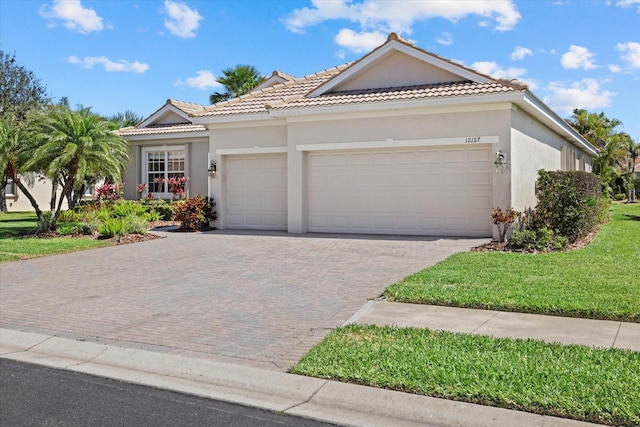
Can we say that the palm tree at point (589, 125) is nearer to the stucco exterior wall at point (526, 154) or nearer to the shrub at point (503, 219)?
the stucco exterior wall at point (526, 154)

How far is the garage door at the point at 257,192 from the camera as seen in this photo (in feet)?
58.0

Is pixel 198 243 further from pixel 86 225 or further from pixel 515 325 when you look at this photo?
pixel 515 325

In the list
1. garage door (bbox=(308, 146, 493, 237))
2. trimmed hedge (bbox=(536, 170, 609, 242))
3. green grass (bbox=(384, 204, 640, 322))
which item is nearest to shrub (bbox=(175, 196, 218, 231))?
garage door (bbox=(308, 146, 493, 237))

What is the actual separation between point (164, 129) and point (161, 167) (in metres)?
1.68

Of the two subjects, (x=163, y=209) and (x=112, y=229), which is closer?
(x=112, y=229)

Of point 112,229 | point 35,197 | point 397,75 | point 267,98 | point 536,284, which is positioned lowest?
point 536,284

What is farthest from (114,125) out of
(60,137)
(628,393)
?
(628,393)

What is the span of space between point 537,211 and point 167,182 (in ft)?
52.2

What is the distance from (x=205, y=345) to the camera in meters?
6.02

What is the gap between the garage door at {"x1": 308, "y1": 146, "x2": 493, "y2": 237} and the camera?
A: 14.9 meters

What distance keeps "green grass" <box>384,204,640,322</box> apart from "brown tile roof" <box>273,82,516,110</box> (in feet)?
15.3

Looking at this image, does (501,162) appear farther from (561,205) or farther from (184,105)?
(184,105)

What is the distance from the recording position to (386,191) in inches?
625

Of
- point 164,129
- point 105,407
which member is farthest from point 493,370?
point 164,129
